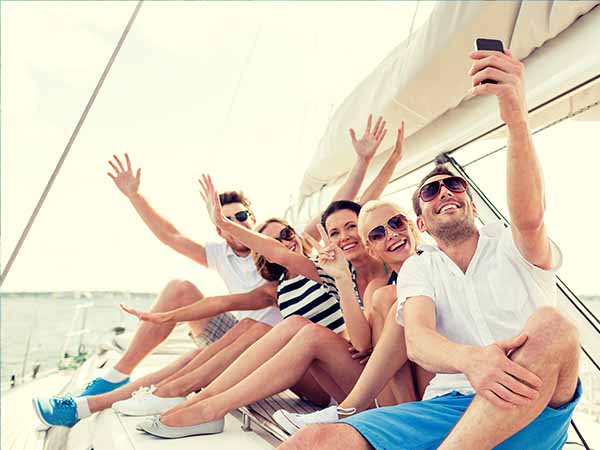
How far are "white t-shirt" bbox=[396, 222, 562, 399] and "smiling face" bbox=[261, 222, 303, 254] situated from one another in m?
1.12

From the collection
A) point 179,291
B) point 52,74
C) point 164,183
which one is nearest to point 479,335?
point 179,291

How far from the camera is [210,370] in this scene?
7.66 feet

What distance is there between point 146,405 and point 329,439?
1248 mm

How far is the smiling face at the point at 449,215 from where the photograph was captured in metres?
1.54

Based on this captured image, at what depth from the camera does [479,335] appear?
140 cm

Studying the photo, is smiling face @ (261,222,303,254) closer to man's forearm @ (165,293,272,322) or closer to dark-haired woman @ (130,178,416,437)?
man's forearm @ (165,293,272,322)

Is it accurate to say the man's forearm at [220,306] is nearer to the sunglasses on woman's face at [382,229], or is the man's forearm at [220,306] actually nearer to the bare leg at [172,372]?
the bare leg at [172,372]

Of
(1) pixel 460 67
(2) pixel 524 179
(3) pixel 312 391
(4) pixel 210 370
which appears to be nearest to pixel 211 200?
(4) pixel 210 370

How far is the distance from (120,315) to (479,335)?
18.9 feet

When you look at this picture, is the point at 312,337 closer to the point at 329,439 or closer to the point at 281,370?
the point at 281,370

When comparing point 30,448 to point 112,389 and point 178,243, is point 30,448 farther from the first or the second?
point 178,243

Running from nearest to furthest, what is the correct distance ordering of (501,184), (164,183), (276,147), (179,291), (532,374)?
(532,374)
(501,184)
(179,291)
(276,147)
(164,183)

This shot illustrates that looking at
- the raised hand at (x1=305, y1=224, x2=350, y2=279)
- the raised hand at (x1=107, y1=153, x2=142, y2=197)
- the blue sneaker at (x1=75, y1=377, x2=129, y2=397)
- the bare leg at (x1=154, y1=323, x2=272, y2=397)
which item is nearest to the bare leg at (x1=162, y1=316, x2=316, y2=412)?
the raised hand at (x1=305, y1=224, x2=350, y2=279)

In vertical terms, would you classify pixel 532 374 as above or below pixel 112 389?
above
